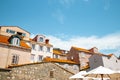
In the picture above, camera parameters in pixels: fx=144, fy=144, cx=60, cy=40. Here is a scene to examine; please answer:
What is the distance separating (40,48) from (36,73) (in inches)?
1054

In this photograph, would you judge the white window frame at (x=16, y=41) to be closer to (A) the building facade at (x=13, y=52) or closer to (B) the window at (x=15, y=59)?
(A) the building facade at (x=13, y=52)

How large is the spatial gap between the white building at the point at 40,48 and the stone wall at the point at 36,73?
2369cm

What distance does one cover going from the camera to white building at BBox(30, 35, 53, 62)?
1732 inches

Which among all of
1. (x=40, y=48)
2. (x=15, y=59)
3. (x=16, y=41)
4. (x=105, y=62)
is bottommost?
(x=105, y=62)

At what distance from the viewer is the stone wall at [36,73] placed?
58.6ft

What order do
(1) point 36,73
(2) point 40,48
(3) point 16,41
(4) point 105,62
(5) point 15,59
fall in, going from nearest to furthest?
(1) point 36,73, (5) point 15,59, (3) point 16,41, (4) point 105,62, (2) point 40,48

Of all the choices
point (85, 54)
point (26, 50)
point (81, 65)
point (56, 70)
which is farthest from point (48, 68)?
point (85, 54)

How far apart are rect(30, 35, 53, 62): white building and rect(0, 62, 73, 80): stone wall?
23692mm

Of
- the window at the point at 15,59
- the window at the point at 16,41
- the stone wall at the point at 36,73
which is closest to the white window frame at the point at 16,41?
the window at the point at 16,41

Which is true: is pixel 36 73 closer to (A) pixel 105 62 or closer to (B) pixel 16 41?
(B) pixel 16 41

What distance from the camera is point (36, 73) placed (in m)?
19.2

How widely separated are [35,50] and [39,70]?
2549 cm

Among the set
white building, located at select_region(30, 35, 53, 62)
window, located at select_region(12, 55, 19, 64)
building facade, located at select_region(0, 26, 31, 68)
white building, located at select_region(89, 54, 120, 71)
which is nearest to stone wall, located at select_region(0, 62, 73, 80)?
building facade, located at select_region(0, 26, 31, 68)

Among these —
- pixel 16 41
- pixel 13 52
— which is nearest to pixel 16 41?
pixel 16 41
